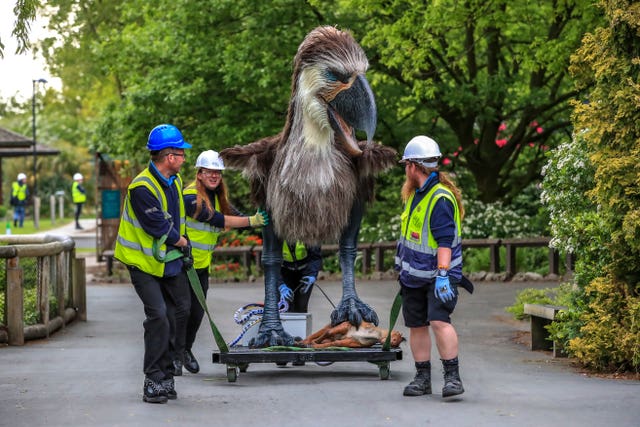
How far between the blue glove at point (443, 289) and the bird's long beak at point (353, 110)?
1625 mm

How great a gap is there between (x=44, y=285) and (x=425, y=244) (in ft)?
20.5

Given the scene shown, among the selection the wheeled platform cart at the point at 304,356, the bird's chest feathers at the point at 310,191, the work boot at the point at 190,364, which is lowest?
the work boot at the point at 190,364

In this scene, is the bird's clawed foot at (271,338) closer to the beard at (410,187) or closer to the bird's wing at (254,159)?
the bird's wing at (254,159)

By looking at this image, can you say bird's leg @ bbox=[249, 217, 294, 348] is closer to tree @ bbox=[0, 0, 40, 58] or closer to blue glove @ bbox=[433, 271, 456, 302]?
blue glove @ bbox=[433, 271, 456, 302]

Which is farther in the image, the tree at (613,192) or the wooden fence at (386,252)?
the wooden fence at (386,252)

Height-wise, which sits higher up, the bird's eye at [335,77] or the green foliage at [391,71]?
the green foliage at [391,71]

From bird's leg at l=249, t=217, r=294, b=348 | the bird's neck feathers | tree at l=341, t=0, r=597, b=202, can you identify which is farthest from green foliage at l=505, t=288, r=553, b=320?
tree at l=341, t=0, r=597, b=202

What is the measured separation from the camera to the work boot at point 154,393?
863cm

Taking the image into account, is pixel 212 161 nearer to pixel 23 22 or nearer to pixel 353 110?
pixel 353 110

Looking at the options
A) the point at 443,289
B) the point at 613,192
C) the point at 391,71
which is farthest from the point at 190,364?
the point at 391,71

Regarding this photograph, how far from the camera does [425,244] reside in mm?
8867

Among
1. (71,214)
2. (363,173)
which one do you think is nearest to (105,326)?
(363,173)

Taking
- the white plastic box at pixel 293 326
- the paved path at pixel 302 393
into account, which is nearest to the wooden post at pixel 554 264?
the paved path at pixel 302 393

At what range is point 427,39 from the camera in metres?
20.4
